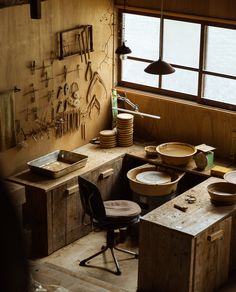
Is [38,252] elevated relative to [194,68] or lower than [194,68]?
lower

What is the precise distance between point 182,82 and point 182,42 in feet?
1.70

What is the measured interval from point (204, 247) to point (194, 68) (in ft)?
8.52

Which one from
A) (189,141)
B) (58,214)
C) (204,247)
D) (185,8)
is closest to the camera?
(204,247)

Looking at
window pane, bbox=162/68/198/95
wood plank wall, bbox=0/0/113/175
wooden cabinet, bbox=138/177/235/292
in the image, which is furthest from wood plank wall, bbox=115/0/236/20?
wooden cabinet, bbox=138/177/235/292

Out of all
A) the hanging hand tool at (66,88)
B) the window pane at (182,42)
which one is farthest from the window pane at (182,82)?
the hanging hand tool at (66,88)

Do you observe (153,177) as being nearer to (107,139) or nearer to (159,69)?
(107,139)

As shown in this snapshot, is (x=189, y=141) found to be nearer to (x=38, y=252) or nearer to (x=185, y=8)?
(x=185, y=8)

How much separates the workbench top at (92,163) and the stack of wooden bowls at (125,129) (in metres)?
0.08

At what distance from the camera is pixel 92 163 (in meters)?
7.02

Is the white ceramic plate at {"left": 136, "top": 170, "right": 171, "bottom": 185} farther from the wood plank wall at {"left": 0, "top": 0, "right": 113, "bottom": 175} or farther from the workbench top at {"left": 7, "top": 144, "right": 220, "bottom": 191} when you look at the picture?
the wood plank wall at {"left": 0, "top": 0, "right": 113, "bottom": 175}

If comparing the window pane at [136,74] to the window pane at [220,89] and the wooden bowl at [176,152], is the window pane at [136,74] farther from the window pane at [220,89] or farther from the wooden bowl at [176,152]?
the wooden bowl at [176,152]

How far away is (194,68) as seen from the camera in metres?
7.27

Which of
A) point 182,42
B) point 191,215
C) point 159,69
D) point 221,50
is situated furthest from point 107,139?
point 191,215

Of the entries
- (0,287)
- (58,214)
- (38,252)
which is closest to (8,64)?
(58,214)
